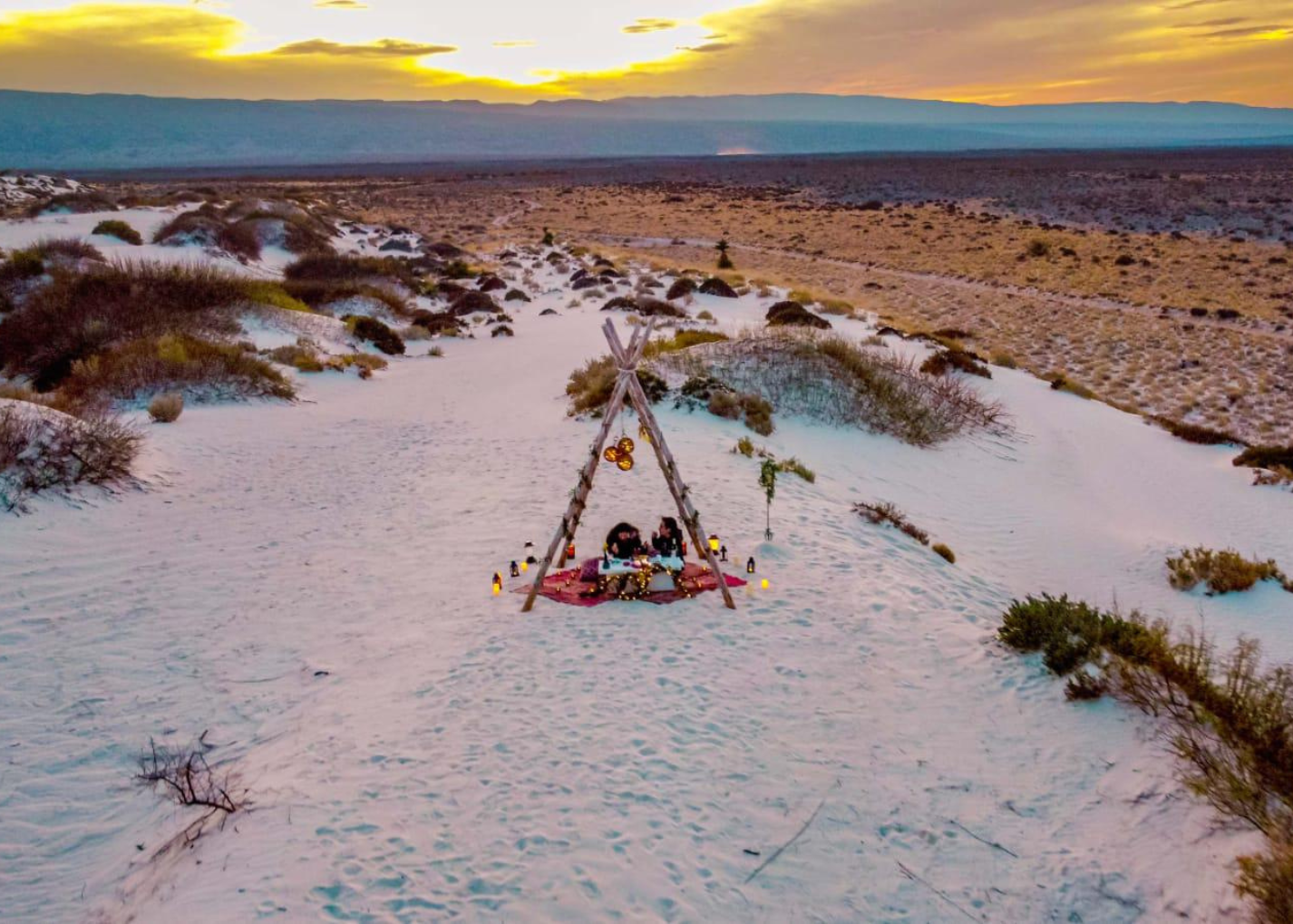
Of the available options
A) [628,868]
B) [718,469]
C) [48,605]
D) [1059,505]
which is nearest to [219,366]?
[48,605]

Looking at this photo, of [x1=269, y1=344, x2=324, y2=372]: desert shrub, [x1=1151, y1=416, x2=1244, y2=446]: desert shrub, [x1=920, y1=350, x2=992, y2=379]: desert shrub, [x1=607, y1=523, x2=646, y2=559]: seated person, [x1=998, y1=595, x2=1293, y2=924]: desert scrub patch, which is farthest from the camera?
[x1=269, y1=344, x2=324, y2=372]: desert shrub

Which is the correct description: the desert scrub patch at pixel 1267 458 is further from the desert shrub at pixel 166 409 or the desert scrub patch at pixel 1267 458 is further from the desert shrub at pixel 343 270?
the desert shrub at pixel 343 270

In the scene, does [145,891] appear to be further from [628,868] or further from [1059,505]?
[1059,505]

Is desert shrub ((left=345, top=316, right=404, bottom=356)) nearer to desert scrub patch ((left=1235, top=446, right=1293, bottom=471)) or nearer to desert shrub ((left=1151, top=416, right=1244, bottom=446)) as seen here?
desert shrub ((left=1151, top=416, right=1244, bottom=446))

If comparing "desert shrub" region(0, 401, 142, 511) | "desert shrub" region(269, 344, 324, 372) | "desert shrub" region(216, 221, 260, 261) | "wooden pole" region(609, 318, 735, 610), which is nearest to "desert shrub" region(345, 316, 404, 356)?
"desert shrub" region(269, 344, 324, 372)

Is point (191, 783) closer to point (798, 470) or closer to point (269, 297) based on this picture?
point (798, 470)

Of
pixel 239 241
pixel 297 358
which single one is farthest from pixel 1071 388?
pixel 239 241
